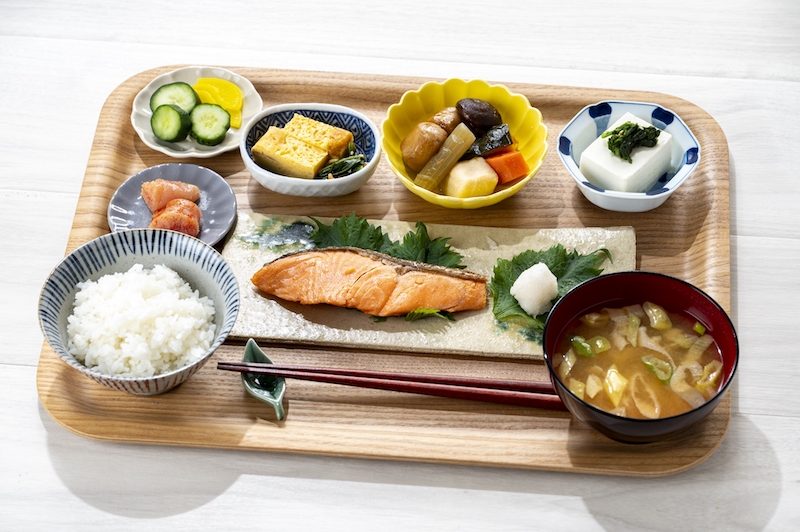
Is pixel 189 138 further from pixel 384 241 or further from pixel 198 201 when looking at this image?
pixel 384 241

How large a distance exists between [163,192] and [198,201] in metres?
0.15

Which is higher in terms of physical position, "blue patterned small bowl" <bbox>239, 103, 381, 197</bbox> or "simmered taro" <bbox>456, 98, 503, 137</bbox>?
"simmered taro" <bbox>456, 98, 503, 137</bbox>

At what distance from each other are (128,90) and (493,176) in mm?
1661

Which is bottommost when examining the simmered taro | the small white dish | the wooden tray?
the wooden tray

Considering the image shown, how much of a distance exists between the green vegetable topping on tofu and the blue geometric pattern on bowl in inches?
37.7

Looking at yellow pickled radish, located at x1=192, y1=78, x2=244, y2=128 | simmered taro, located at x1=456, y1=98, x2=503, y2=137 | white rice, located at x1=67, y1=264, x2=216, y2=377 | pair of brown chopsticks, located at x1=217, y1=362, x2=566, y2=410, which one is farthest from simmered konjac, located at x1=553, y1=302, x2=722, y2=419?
yellow pickled radish, located at x1=192, y1=78, x2=244, y2=128

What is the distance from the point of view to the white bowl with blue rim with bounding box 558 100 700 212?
2.95 m

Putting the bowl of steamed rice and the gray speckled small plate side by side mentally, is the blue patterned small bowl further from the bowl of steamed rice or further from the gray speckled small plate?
the bowl of steamed rice

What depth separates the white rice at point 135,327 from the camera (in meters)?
2.39

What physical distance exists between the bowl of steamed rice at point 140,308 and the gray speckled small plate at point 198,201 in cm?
29

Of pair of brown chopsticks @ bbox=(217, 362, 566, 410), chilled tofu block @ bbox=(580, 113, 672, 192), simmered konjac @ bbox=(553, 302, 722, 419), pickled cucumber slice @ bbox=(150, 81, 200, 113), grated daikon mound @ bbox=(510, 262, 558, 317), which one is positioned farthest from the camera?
pickled cucumber slice @ bbox=(150, 81, 200, 113)

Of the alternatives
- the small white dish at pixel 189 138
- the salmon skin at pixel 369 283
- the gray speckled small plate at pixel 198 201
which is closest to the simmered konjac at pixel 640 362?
the salmon skin at pixel 369 283

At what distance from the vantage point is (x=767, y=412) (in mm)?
2588

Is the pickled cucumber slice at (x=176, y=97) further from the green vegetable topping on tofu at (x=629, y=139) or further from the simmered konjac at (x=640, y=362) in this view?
the simmered konjac at (x=640, y=362)
